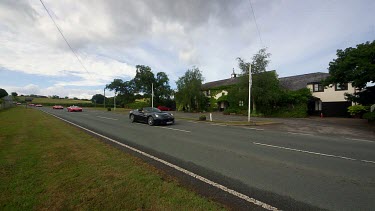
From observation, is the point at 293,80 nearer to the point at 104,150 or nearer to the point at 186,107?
the point at 186,107

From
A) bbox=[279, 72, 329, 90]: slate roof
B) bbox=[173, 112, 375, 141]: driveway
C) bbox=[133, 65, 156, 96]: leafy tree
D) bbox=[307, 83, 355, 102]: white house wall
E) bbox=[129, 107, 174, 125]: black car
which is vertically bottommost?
bbox=[173, 112, 375, 141]: driveway

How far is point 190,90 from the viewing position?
4394 cm

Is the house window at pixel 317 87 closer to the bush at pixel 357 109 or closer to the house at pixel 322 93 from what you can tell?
the house at pixel 322 93

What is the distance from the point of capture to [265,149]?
7836 mm

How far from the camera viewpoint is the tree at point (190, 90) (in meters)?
44.3

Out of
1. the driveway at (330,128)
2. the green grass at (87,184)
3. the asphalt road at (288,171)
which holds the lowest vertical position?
the driveway at (330,128)

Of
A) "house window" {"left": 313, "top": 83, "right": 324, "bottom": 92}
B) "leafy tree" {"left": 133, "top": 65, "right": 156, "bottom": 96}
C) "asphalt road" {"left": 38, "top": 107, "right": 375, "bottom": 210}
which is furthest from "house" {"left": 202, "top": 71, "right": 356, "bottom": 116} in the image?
"leafy tree" {"left": 133, "top": 65, "right": 156, "bottom": 96}

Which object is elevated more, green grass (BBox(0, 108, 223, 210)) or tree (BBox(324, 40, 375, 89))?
tree (BBox(324, 40, 375, 89))

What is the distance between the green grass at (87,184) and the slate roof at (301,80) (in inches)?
1338

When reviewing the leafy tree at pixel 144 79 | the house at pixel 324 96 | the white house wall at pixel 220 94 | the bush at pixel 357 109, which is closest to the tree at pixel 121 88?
the leafy tree at pixel 144 79

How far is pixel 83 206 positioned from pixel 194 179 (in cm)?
223

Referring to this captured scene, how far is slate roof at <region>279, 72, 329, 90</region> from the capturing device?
32925mm

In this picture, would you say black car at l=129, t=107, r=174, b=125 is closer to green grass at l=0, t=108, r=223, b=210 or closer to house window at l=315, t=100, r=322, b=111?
green grass at l=0, t=108, r=223, b=210

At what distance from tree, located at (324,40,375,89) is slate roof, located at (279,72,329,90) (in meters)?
13.7
